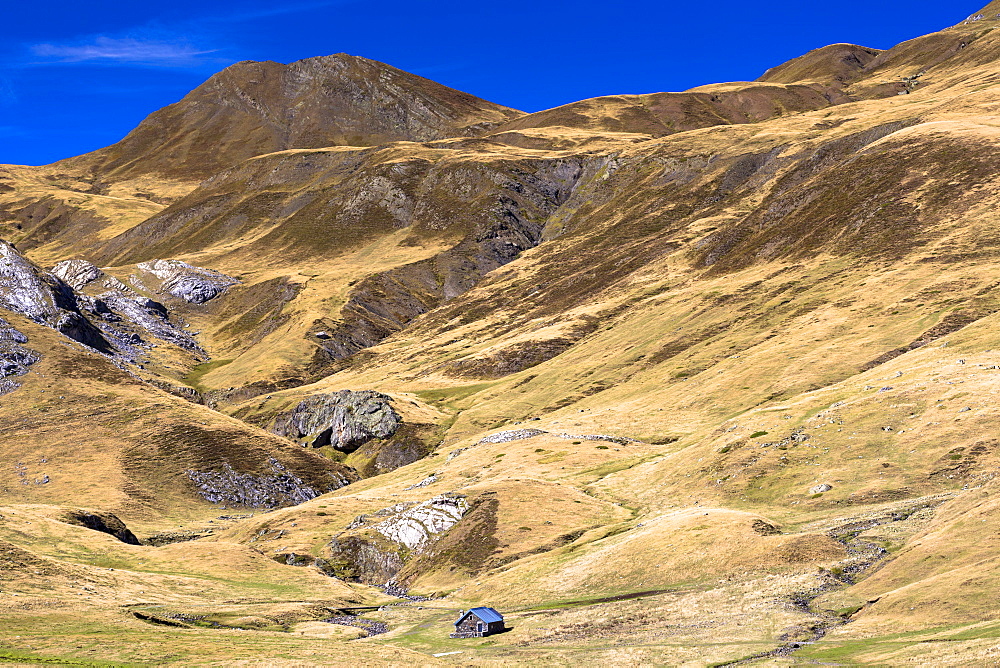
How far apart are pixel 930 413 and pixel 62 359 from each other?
538 feet

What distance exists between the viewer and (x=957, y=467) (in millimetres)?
81812

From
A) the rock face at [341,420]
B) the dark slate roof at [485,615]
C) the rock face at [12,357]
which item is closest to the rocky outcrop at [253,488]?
the rock face at [341,420]

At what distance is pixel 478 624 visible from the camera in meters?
66.1

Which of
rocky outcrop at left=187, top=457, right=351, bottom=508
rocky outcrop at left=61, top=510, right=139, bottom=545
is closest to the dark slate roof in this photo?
rocky outcrop at left=61, top=510, right=139, bottom=545

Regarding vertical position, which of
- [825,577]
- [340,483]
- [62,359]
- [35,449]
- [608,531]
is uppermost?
[62,359]

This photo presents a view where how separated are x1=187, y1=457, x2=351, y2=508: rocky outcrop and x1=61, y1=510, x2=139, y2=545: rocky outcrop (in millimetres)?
31116

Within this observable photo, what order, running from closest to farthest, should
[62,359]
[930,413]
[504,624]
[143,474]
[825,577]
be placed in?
1. [825,577]
2. [504,624]
3. [930,413]
4. [143,474]
5. [62,359]

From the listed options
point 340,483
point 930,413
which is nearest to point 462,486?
point 340,483

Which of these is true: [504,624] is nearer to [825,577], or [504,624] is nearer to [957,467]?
[825,577]

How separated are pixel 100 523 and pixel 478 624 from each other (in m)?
73.0

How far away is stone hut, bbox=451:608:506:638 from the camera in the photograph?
6569cm

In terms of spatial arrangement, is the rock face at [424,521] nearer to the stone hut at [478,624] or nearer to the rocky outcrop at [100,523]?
the rocky outcrop at [100,523]

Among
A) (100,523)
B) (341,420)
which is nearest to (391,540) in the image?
(100,523)

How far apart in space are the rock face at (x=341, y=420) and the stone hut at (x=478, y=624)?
108 metres
